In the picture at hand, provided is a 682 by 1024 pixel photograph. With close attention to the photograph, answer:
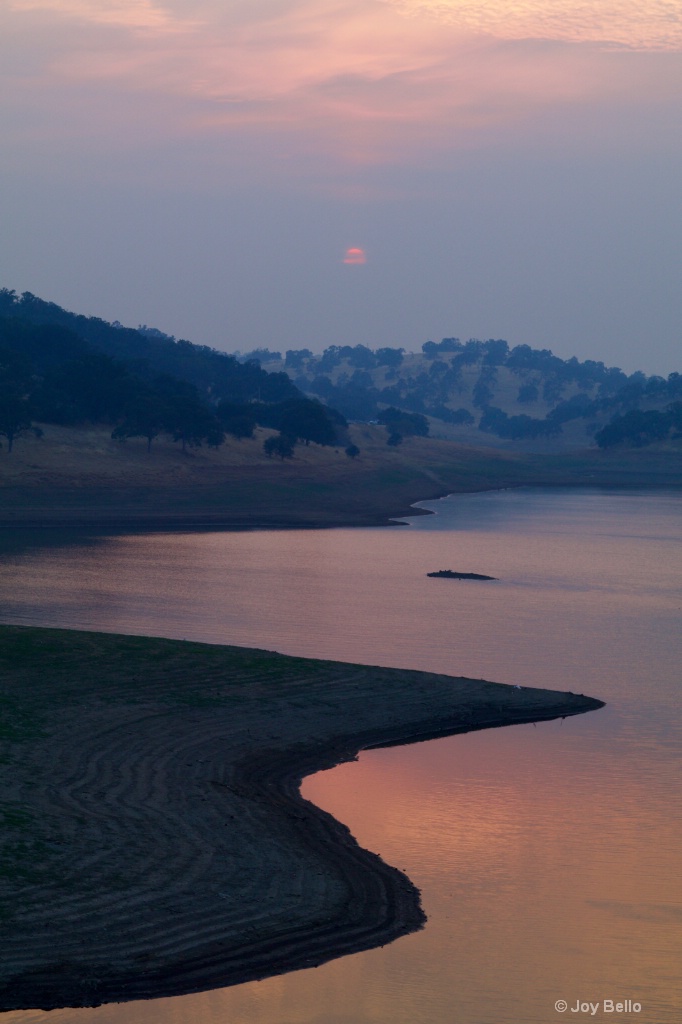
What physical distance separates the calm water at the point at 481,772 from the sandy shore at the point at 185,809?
0.62 m

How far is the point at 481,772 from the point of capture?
2781cm

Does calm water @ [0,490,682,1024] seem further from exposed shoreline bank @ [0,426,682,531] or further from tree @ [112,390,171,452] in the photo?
tree @ [112,390,171,452]

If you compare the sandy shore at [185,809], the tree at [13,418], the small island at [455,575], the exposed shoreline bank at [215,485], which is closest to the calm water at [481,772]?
the sandy shore at [185,809]

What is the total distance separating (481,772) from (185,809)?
27.9 ft

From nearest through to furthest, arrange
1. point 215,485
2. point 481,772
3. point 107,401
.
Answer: point 481,772 → point 215,485 → point 107,401

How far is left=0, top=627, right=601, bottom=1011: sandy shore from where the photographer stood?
1602 cm

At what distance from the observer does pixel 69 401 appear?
122938 mm

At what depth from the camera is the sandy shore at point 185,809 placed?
1602 cm

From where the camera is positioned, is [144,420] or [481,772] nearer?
[481,772]

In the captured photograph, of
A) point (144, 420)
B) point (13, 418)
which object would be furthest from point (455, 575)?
point (144, 420)

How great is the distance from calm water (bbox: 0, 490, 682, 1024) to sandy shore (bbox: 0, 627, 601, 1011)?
0.62 metres

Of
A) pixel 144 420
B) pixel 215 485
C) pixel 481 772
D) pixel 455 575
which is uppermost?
pixel 144 420

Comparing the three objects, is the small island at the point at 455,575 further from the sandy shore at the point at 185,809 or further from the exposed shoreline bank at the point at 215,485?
the exposed shoreline bank at the point at 215,485

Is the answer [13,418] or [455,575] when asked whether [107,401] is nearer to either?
[13,418]
